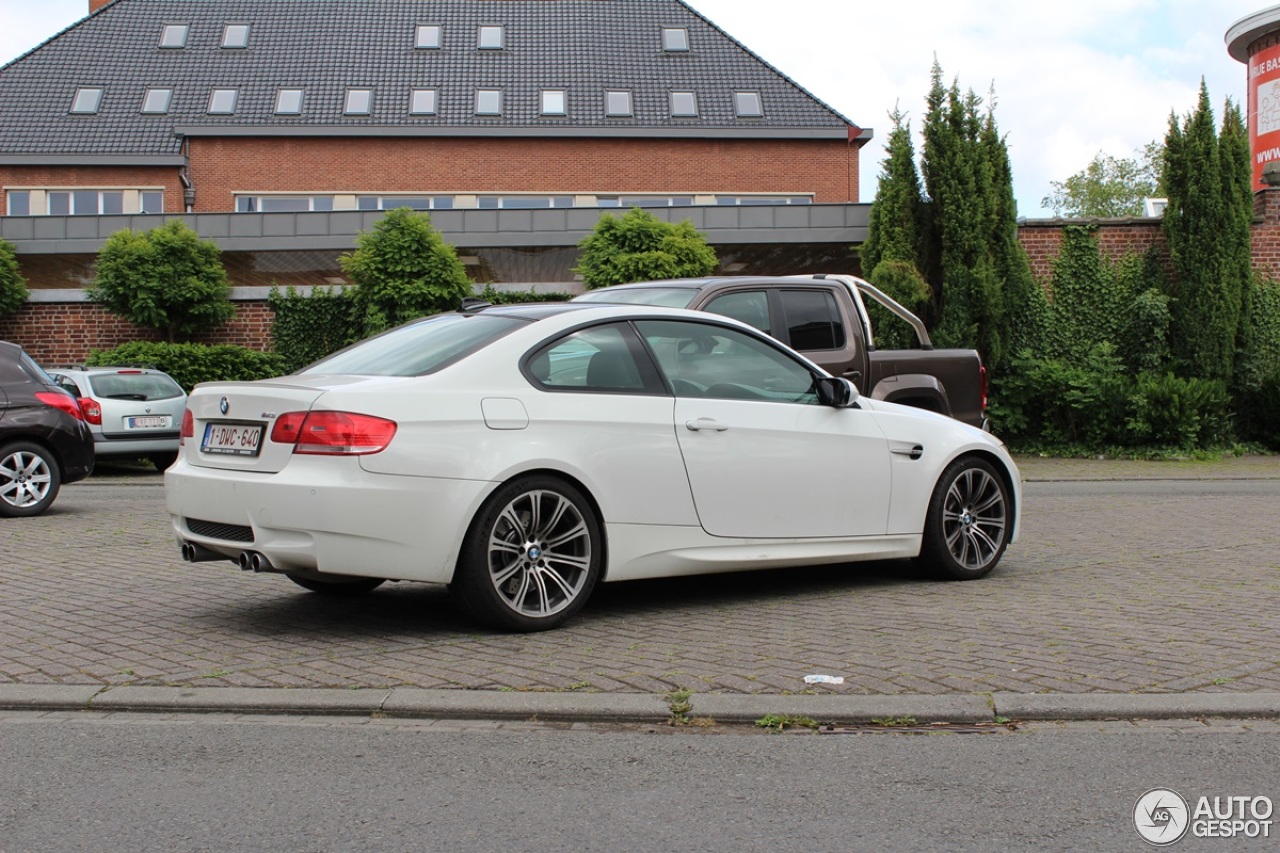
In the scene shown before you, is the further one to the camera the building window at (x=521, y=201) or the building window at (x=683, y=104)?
the building window at (x=683, y=104)

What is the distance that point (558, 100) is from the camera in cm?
3994

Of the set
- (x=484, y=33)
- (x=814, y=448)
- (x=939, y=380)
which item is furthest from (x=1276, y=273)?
(x=484, y=33)

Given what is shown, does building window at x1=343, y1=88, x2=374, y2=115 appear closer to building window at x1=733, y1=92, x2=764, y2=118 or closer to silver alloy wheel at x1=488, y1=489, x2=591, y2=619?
Answer: building window at x1=733, y1=92, x2=764, y2=118

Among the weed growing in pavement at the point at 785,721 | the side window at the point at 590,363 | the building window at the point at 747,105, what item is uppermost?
the building window at the point at 747,105

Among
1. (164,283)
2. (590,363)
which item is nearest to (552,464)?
(590,363)

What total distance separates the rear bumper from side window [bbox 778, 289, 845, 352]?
5.30m

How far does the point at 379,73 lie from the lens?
132 ft

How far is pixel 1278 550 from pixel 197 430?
6.87 meters

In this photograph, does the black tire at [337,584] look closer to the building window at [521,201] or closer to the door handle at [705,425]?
the door handle at [705,425]

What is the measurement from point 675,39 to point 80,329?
922 inches

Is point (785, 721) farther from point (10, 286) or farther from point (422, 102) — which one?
point (422, 102)

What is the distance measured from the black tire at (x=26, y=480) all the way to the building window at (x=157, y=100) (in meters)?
29.4

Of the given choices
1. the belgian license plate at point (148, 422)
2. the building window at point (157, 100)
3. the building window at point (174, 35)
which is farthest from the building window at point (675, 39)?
the belgian license plate at point (148, 422)

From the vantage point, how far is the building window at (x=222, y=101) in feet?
128
